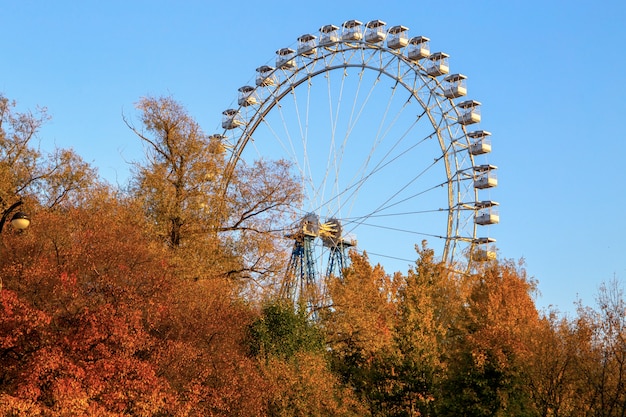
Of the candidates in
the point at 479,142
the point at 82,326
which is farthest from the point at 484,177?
the point at 82,326

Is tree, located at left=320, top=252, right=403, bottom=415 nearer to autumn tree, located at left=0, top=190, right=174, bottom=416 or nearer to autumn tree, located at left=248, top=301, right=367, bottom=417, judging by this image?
autumn tree, located at left=248, top=301, right=367, bottom=417

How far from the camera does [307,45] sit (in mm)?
48688

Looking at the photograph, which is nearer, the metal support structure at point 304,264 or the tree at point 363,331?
the tree at point 363,331

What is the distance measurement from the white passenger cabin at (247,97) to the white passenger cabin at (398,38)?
335 inches

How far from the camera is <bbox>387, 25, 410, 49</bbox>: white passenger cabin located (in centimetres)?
4612

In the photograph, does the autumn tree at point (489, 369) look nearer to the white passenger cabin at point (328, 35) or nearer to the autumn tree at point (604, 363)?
the autumn tree at point (604, 363)

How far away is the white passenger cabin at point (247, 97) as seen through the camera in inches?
1981

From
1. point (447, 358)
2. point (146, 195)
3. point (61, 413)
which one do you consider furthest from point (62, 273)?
point (447, 358)

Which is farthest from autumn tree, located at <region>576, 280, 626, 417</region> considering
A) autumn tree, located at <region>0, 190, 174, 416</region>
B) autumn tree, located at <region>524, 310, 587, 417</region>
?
autumn tree, located at <region>0, 190, 174, 416</region>

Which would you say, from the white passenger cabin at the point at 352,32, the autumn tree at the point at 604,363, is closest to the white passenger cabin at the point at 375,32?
the white passenger cabin at the point at 352,32

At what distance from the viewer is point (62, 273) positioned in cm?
2639

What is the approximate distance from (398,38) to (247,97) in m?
9.45

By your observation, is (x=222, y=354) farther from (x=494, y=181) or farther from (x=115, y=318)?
(x=494, y=181)

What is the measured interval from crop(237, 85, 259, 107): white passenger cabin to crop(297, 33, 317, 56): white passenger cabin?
12.1 ft
